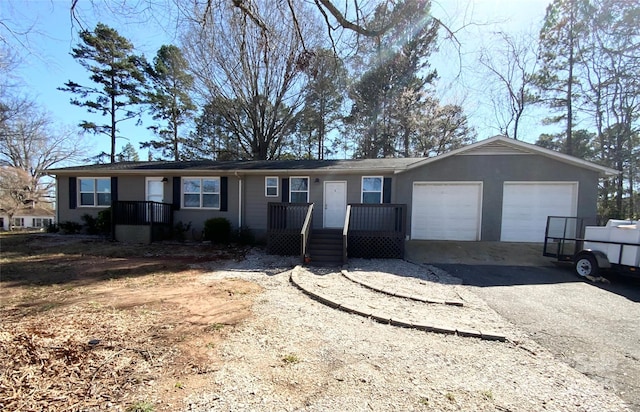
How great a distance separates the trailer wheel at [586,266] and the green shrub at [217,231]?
10595mm

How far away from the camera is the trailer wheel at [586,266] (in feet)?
21.2

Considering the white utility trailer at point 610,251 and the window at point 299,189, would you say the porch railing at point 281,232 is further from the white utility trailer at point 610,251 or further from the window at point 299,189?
the white utility trailer at point 610,251

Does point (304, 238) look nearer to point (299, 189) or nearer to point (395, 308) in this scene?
point (299, 189)

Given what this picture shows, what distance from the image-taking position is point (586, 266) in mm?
6695

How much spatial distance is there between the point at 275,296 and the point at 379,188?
6606mm

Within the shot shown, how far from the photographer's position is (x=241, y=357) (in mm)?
2889

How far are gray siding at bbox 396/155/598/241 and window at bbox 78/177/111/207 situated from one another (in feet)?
41.2

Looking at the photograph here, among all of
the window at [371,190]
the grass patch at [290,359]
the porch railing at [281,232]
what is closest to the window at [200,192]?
the porch railing at [281,232]

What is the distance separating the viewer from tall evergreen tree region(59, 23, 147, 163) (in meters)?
18.9

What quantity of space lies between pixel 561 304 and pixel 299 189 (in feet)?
27.1

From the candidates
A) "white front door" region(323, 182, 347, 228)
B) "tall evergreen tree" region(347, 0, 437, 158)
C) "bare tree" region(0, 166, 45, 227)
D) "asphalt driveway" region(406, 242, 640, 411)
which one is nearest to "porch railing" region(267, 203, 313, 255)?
"white front door" region(323, 182, 347, 228)

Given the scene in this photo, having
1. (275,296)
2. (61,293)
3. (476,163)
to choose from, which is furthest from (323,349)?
(476,163)

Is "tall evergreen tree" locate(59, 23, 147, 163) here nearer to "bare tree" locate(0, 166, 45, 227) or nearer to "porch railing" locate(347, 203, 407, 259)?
"bare tree" locate(0, 166, 45, 227)

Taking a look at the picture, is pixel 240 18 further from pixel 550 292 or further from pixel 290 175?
pixel 550 292
